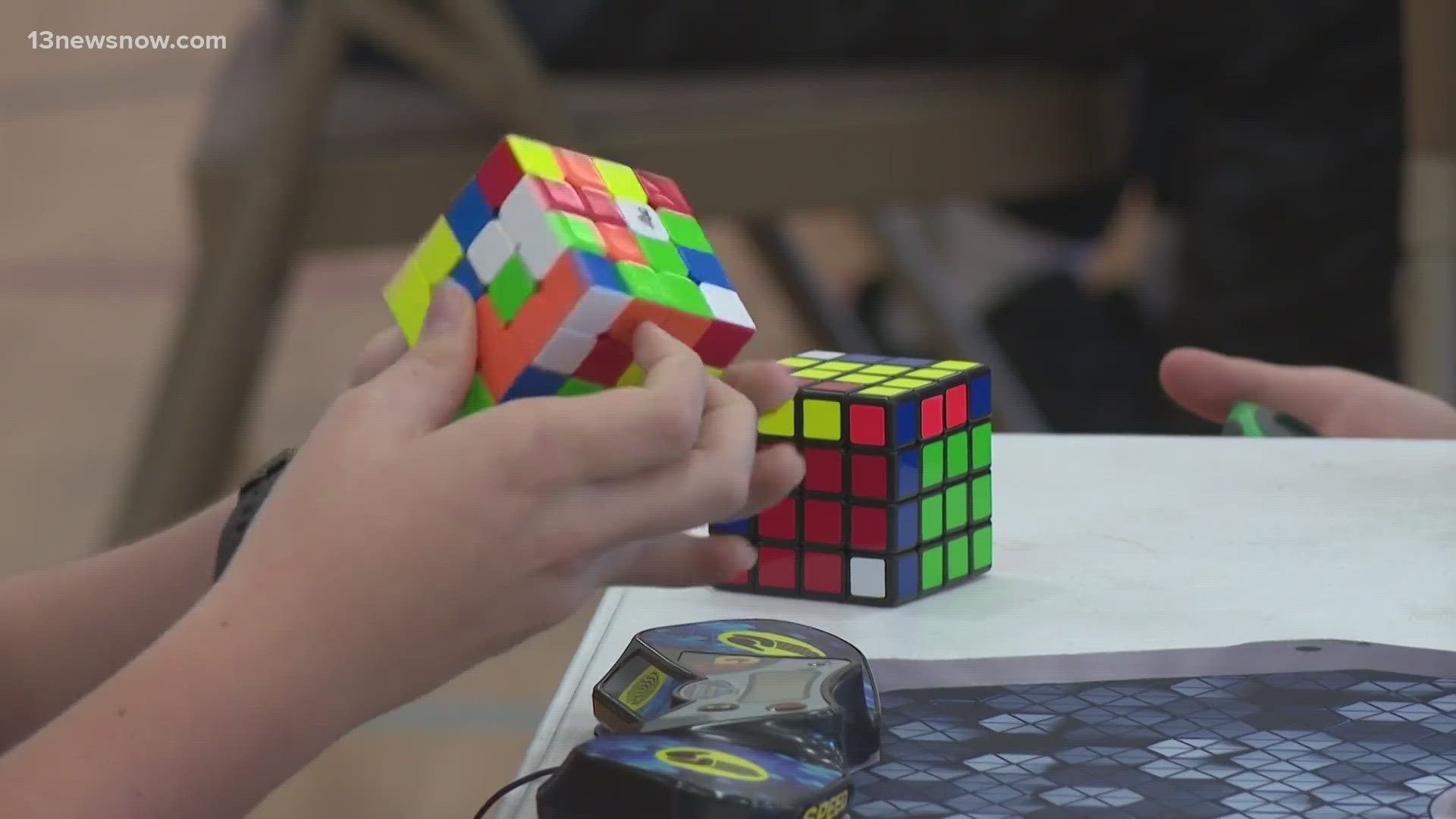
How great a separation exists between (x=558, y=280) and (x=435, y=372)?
0.04 metres

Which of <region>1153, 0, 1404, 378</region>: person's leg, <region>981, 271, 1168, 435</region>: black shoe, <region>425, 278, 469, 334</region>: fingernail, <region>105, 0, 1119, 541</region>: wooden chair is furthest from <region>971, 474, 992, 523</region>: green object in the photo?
<region>981, 271, 1168, 435</region>: black shoe

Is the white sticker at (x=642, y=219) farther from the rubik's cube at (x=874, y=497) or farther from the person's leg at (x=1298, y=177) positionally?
the person's leg at (x=1298, y=177)

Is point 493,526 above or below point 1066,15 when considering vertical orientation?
below

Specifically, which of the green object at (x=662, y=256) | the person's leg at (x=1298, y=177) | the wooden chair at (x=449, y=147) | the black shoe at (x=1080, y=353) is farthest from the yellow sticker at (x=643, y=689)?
the black shoe at (x=1080, y=353)

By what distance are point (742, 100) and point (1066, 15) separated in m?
0.26

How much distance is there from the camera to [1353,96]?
129 cm

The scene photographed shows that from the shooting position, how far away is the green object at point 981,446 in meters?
0.60

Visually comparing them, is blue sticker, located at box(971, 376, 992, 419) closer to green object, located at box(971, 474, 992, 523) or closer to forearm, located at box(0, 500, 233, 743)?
green object, located at box(971, 474, 992, 523)

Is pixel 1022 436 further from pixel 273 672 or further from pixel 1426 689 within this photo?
pixel 273 672

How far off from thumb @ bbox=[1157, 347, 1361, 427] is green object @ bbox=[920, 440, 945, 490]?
0.66 ft

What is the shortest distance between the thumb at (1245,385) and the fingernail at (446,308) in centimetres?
38

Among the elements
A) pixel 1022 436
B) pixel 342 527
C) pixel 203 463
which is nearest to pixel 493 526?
pixel 342 527

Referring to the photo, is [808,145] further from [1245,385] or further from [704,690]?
[704,690]

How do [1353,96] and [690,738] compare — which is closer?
[690,738]
